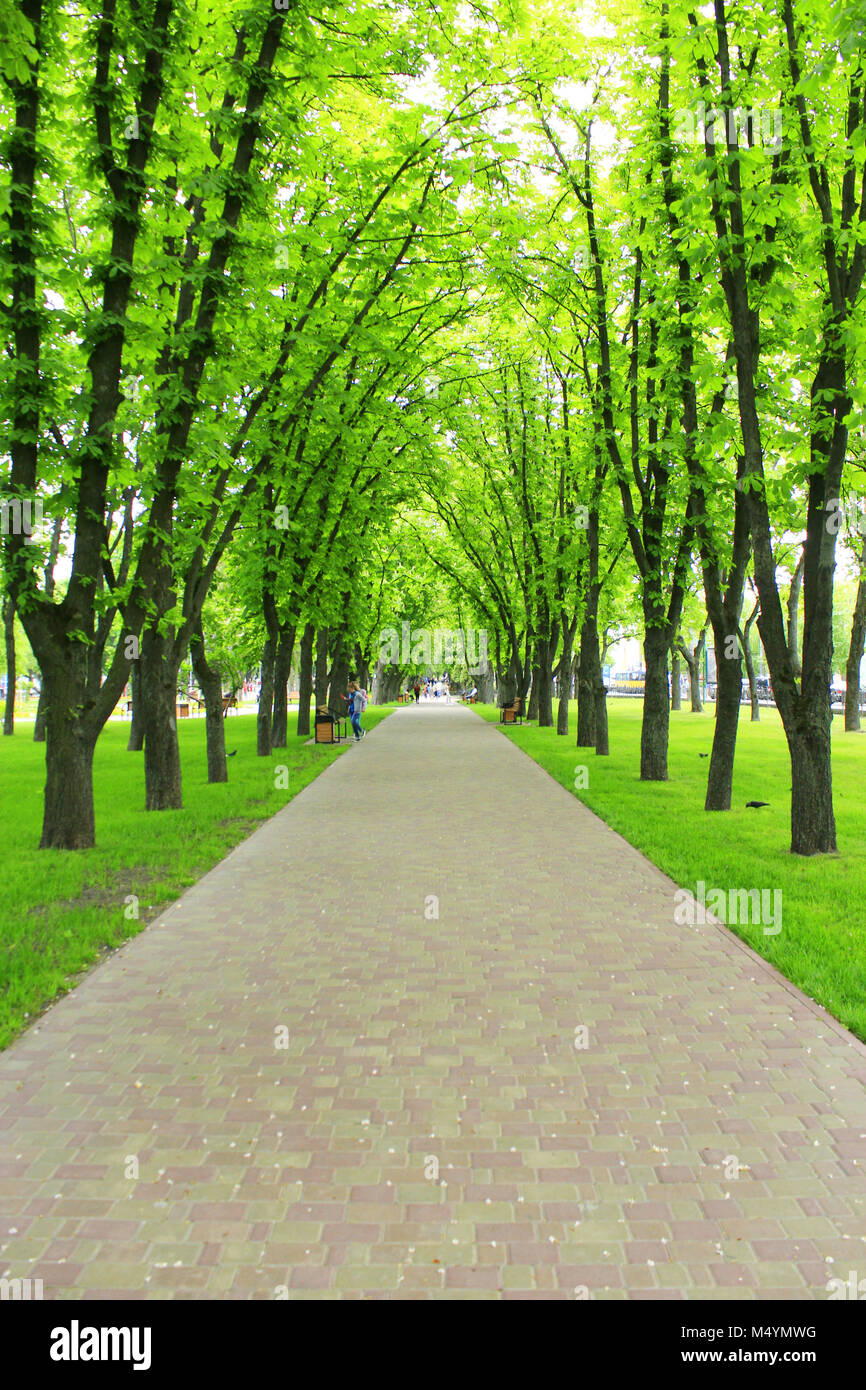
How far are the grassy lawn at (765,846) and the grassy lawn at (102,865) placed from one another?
458 cm

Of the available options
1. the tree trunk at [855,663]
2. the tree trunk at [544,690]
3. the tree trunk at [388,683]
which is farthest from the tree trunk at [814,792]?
the tree trunk at [388,683]

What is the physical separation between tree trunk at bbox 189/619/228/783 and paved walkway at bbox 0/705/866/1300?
7.70 metres

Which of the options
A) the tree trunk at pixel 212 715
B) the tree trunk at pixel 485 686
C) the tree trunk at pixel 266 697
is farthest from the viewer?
the tree trunk at pixel 485 686

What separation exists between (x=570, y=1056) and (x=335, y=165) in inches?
465

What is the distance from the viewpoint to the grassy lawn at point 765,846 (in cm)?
537

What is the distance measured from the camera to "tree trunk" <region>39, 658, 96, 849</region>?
8.40 metres

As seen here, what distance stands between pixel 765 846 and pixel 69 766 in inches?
289

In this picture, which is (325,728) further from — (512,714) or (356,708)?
(512,714)

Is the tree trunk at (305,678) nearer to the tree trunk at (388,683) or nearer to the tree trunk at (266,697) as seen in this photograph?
the tree trunk at (266,697)

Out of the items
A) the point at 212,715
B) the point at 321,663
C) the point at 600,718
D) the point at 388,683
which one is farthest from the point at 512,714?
the point at 388,683

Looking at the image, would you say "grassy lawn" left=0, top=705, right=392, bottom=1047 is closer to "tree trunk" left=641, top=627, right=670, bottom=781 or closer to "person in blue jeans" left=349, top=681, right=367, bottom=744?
"tree trunk" left=641, top=627, right=670, bottom=781

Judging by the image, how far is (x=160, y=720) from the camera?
10.9m

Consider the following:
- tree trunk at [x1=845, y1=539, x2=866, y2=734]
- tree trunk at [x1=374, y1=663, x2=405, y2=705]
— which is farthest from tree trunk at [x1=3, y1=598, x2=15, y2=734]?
tree trunk at [x1=374, y1=663, x2=405, y2=705]

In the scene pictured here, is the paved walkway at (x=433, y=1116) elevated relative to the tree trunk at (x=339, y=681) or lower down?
lower down
